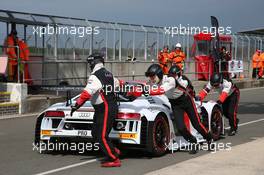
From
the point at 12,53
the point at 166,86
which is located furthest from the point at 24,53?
the point at 166,86

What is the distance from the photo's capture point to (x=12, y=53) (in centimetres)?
1742

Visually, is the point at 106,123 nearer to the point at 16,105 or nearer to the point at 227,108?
the point at 227,108

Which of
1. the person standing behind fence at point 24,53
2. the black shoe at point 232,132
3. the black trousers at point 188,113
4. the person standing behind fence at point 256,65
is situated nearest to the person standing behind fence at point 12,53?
the person standing behind fence at point 24,53

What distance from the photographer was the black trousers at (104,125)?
26.2 ft

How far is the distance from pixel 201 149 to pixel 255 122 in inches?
191

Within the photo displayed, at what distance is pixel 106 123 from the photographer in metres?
8.02

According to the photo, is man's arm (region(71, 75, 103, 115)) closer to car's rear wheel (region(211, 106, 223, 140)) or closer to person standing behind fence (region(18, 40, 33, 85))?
car's rear wheel (region(211, 106, 223, 140))

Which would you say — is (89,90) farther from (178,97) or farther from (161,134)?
(178,97)

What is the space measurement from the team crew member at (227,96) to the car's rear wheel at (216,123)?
0.52 m

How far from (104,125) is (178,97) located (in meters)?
1.86

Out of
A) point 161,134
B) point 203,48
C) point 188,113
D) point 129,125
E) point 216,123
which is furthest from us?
point 203,48

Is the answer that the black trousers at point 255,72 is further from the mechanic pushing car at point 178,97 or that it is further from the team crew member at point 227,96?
the mechanic pushing car at point 178,97

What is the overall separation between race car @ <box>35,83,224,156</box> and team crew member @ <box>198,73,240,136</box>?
2088 mm


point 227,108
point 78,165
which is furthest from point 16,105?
point 78,165
